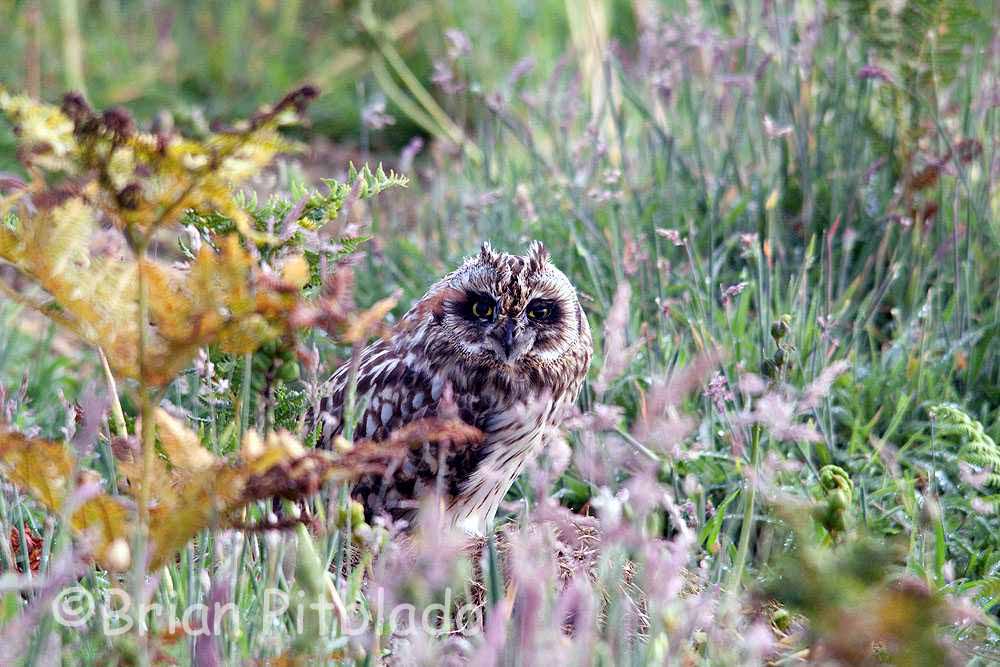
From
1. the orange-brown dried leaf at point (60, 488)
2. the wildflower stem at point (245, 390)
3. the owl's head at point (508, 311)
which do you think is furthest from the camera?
the owl's head at point (508, 311)

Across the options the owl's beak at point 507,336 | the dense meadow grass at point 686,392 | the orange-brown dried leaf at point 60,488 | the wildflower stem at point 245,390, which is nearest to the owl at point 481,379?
the owl's beak at point 507,336

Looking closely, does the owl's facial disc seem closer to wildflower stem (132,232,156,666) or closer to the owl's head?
the owl's head

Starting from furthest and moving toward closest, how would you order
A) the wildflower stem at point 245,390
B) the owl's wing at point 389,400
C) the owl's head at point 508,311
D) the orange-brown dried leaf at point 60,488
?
the owl's wing at point 389,400 < the owl's head at point 508,311 < the wildflower stem at point 245,390 < the orange-brown dried leaf at point 60,488

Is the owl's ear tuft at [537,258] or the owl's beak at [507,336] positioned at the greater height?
the owl's ear tuft at [537,258]

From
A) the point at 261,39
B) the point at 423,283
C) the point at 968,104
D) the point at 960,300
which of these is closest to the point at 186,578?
the point at 423,283

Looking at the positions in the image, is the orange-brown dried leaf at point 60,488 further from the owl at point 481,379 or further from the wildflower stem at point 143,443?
the owl at point 481,379

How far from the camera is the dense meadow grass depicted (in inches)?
61.1

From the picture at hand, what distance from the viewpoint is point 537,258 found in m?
2.86

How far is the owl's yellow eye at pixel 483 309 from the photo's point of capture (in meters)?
2.85

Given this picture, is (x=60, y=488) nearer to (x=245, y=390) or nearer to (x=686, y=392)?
(x=245, y=390)

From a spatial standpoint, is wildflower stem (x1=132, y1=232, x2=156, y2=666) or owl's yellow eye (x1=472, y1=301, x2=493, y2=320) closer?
wildflower stem (x1=132, y1=232, x2=156, y2=666)

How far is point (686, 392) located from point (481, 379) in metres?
1.22

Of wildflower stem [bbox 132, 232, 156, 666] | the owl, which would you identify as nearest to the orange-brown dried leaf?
wildflower stem [bbox 132, 232, 156, 666]

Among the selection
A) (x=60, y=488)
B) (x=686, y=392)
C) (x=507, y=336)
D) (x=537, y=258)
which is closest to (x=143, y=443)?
(x=60, y=488)
